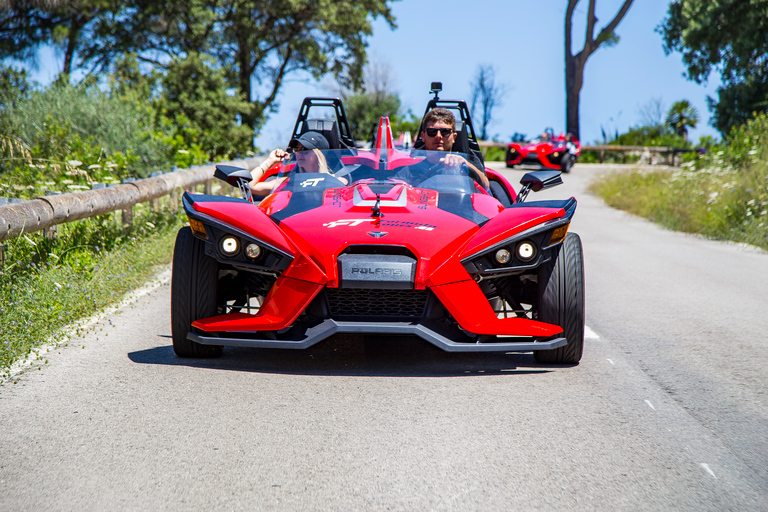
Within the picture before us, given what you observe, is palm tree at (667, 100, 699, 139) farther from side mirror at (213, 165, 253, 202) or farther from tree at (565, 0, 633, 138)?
side mirror at (213, 165, 253, 202)

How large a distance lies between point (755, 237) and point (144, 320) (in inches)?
384

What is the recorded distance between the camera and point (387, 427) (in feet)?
11.8

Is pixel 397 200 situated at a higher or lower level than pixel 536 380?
higher

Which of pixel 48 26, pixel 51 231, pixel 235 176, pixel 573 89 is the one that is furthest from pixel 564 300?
pixel 573 89

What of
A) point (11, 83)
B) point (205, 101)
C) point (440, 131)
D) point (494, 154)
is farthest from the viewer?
point (494, 154)

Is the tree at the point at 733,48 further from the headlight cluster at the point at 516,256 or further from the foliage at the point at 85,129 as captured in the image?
the headlight cluster at the point at 516,256

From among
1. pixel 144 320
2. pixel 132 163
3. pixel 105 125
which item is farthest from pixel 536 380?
pixel 105 125

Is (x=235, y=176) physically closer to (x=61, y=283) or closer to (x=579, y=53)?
(x=61, y=283)

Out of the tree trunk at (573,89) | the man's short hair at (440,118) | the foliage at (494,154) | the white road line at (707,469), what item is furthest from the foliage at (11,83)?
the tree trunk at (573,89)

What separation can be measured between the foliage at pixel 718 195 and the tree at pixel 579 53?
20484 mm

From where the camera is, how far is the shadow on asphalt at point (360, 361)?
4.57 meters

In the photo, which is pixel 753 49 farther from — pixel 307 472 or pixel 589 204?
pixel 307 472

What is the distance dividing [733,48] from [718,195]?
45.8ft

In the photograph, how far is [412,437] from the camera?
3.48 m
